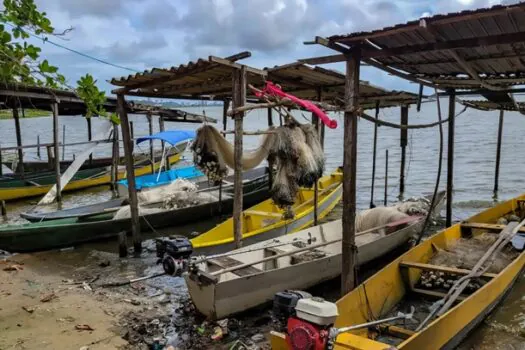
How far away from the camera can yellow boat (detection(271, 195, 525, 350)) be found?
4.39m

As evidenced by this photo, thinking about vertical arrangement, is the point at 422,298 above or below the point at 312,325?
below

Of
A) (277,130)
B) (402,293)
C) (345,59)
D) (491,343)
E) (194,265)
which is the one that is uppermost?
(345,59)

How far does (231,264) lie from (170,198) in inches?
218

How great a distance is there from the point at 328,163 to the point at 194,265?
21.4 metres

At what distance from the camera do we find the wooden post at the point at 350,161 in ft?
17.1

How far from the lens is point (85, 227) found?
1000 centimetres

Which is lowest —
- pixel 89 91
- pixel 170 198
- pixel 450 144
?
pixel 170 198

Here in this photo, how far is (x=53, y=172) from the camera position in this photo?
665 inches

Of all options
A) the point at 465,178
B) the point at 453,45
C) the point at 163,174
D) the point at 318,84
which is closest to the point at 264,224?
the point at 318,84

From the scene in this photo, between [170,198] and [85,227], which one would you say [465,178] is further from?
[85,227]

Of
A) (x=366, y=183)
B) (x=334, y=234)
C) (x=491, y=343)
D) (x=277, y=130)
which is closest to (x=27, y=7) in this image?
(x=277, y=130)

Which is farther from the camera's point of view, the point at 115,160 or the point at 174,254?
the point at 115,160

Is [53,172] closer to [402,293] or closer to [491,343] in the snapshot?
[402,293]

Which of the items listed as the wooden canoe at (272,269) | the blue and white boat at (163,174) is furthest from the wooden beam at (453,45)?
the blue and white boat at (163,174)
